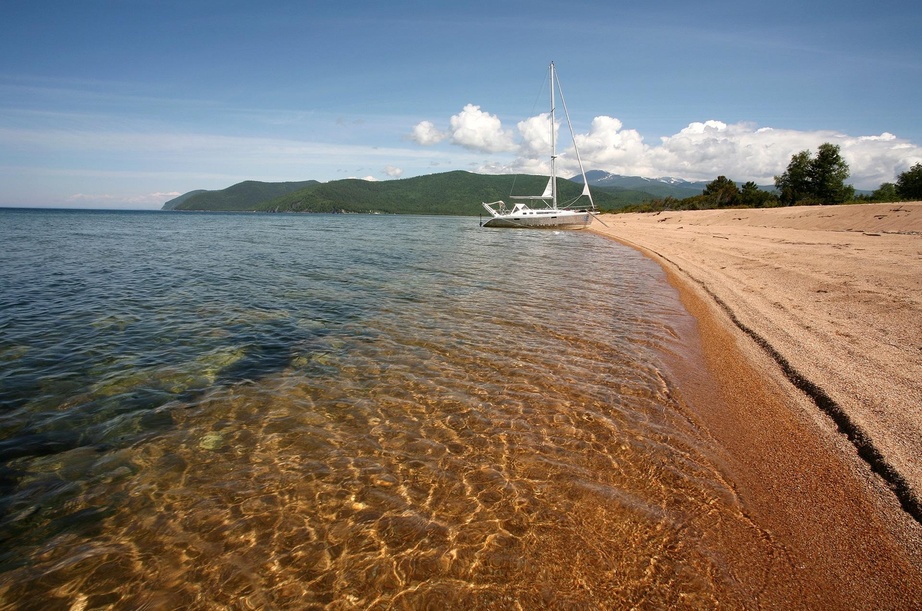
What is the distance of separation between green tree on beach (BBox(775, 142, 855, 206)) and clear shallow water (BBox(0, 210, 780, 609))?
60656 millimetres

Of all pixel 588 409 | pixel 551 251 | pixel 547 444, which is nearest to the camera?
pixel 547 444

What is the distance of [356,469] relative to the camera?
4805mm

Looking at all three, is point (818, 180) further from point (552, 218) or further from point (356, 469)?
point (356, 469)

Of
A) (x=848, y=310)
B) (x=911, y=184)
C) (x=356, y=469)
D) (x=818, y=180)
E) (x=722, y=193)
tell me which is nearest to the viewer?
(x=356, y=469)

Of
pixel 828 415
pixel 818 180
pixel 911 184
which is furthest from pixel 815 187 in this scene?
pixel 828 415

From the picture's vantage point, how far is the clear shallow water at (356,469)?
3.40 meters

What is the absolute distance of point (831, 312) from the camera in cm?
996

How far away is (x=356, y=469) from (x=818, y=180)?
2845 inches

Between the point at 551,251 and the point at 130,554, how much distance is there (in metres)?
28.4

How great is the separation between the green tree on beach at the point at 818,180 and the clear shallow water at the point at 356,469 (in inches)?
2388

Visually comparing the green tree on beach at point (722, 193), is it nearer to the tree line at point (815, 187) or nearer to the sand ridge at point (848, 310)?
the tree line at point (815, 187)

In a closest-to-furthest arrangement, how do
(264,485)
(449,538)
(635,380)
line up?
(449,538) → (264,485) → (635,380)

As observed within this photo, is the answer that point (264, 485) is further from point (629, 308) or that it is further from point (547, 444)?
point (629, 308)

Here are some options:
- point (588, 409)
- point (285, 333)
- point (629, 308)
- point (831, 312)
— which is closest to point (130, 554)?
point (588, 409)
